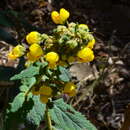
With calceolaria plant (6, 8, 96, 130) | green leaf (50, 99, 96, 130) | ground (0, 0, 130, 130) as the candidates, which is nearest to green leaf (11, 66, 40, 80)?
calceolaria plant (6, 8, 96, 130)

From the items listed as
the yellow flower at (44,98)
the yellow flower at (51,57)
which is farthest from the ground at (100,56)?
the yellow flower at (51,57)

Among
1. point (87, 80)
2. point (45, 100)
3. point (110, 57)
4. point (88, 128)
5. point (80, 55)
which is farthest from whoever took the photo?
point (110, 57)

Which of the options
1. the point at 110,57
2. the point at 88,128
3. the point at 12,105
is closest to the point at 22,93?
the point at 12,105

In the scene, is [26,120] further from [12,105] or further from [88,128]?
[88,128]

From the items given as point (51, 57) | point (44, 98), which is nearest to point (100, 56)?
point (44, 98)

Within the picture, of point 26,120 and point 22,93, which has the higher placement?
point 22,93

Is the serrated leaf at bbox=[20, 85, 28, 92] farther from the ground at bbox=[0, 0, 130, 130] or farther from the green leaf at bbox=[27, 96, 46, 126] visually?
the ground at bbox=[0, 0, 130, 130]
